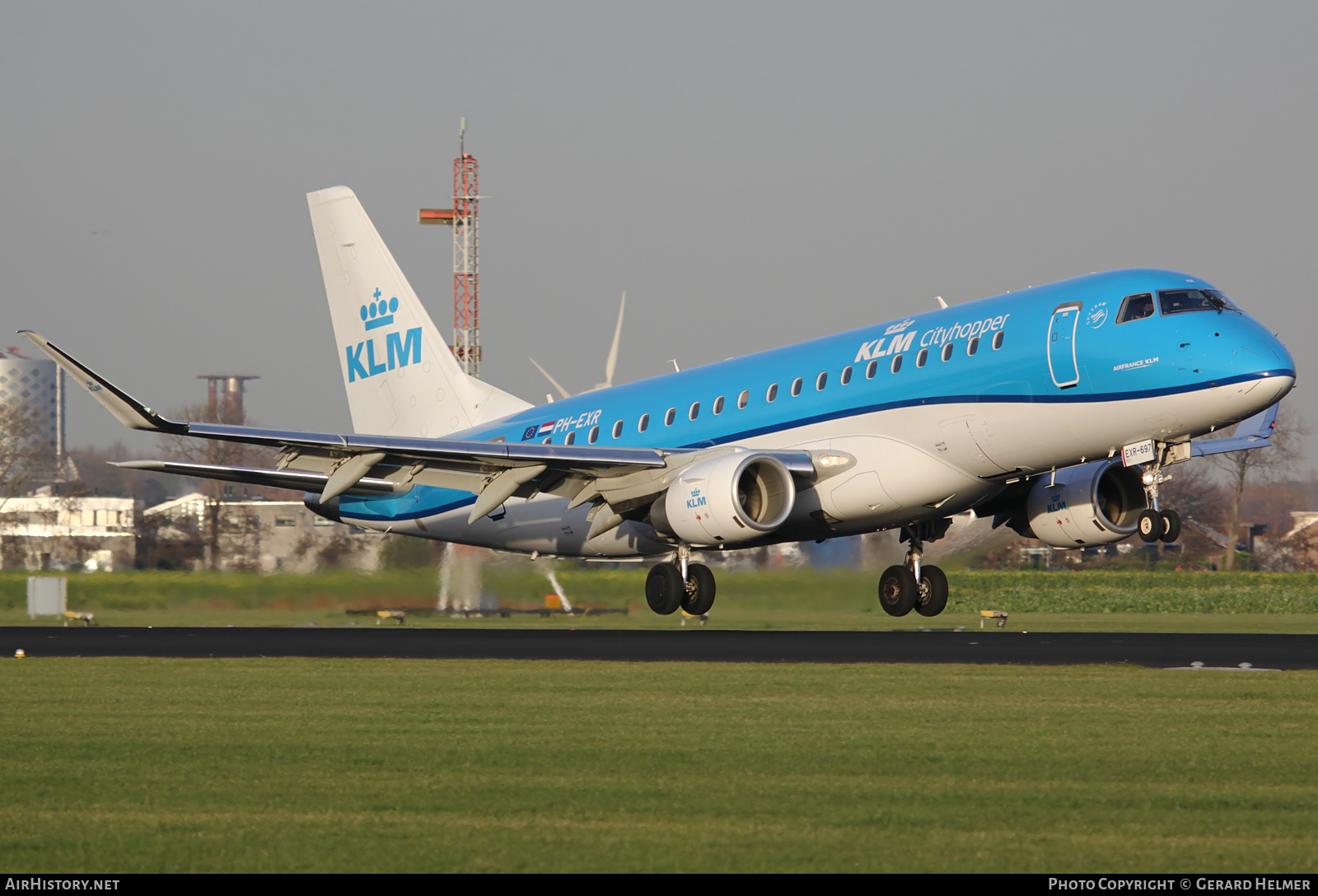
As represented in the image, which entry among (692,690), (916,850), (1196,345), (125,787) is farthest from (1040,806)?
(1196,345)

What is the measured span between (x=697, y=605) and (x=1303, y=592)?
37.0 meters

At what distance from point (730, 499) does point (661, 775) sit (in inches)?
566

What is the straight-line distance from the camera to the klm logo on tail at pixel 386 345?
3631cm

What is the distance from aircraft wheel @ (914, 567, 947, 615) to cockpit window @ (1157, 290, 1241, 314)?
31.4 feet

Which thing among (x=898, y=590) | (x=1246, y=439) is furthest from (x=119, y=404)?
(x=1246, y=439)

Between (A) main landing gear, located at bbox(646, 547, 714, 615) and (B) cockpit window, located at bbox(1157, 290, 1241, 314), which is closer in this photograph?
(B) cockpit window, located at bbox(1157, 290, 1241, 314)

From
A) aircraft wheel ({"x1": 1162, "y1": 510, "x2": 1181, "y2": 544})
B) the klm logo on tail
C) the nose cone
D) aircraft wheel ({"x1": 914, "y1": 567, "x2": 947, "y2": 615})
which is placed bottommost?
aircraft wheel ({"x1": 914, "y1": 567, "x2": 947, "y2": 615})

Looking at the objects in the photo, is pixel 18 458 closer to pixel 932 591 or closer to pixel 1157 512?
pixel 932 591

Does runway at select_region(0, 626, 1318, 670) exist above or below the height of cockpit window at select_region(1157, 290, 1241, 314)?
below

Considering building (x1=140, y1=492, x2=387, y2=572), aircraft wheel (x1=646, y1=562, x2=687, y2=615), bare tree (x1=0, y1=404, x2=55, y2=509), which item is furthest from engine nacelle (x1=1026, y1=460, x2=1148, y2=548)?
bare tree (x1=0, y1=404, x2=55, y2=509)

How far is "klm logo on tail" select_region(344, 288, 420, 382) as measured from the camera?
36.3 m

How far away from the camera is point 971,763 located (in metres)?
12.5

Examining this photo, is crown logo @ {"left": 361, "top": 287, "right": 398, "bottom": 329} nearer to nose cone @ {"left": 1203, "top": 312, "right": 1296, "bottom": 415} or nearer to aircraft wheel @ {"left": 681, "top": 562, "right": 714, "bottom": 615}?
aircraft wheel @ {"left": 681, "top": 562, "right": 714, "bottom": 615}

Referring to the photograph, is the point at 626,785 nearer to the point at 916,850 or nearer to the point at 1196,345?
the point at 916,850
